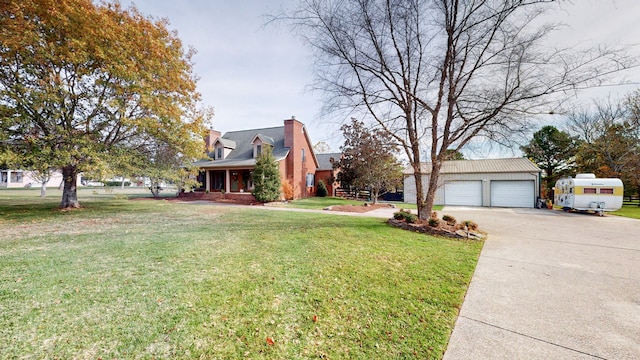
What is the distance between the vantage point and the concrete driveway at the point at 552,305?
2627mm

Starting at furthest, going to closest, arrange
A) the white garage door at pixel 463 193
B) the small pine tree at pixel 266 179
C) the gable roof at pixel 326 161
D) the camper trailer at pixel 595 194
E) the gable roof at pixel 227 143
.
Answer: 1. the gable roof at pixel 326 161
2. the gable roof at pixel 227 143
3. the white garage door at pixel 463 193
4. the small pine tree at pixel 266 179
5. the camper trailer at pixel 595 194

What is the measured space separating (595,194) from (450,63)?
12800 mm

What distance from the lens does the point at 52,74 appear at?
9594 mm

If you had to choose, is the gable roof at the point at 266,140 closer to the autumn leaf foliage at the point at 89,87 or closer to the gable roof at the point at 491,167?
the autumn leaf foliage at the point at 89,87

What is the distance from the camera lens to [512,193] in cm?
1889

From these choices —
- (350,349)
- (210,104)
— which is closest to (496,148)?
(350,349)

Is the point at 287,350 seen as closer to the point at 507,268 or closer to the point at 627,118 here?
the point at 507,268

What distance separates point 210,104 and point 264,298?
13275 mm

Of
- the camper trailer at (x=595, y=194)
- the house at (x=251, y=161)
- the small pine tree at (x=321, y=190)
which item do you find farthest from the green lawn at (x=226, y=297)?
the small pine tree at (x=321, y=190)

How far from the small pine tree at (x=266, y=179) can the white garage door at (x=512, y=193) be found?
16800 mm

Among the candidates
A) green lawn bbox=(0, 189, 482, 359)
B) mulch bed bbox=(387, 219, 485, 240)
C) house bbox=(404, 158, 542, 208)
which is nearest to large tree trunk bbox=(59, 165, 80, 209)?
green lawn bbox=(0, 189, 482, 359)

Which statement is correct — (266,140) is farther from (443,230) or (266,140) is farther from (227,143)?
(443,230)

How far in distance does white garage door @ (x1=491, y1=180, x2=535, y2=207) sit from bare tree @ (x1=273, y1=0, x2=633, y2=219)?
13.4 metres

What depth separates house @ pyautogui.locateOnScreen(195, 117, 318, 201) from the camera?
21.8 meters
